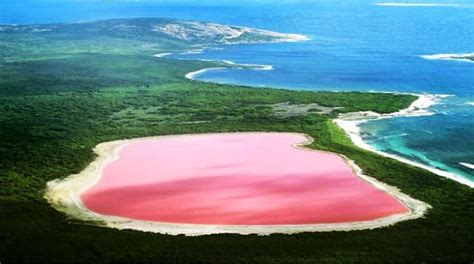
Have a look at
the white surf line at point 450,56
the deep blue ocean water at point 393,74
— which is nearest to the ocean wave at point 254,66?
the deep blue ocean water at point 393,74

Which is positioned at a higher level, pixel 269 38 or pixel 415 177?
pixel 269 38

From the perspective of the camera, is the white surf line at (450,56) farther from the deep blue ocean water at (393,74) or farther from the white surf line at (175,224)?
the white surf line at (175,224)

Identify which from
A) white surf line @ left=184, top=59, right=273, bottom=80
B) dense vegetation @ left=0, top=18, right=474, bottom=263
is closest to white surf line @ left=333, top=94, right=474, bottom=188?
dense vegetation @ left=0, top=18, right=474, bottom=263

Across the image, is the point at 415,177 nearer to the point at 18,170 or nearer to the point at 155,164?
the point at 155,164

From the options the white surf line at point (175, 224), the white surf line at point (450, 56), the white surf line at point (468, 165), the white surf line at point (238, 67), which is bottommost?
the white surf line at point (175, 224)

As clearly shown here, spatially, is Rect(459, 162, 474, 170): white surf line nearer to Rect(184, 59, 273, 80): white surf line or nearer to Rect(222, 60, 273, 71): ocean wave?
Rect(184, 59, 273, 80): white surf line

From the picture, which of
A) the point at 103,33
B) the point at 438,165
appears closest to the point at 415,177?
the point at 438,165

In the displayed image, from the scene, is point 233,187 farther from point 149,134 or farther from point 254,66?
point 254,66
